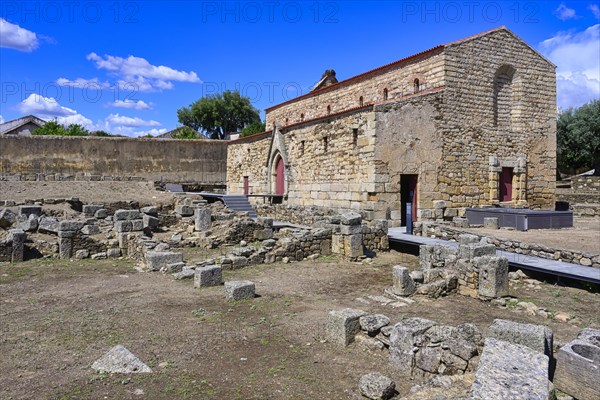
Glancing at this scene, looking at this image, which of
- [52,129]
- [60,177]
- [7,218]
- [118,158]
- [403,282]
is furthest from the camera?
[52,129]

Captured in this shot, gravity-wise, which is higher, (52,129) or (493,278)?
(52,129)

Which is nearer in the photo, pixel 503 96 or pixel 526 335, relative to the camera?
pixel 526 335

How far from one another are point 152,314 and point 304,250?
621 centimetres

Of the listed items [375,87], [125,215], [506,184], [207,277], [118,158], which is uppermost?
[375,87]

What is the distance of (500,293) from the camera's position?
8547 millimetres

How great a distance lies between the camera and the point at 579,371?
15.0ft

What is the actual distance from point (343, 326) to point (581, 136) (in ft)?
120

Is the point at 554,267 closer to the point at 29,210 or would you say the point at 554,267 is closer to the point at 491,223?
the point at 491,223

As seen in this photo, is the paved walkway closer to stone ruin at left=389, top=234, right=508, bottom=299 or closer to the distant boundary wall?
stone ruin at left=389, top=234, right=508, bottom=299

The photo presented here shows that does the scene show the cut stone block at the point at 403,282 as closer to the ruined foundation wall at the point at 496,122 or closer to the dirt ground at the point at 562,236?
the dirt ground at the point at 562,236

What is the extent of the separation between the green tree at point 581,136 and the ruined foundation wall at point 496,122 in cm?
1741

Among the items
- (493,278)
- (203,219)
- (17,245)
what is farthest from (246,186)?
(493,278)

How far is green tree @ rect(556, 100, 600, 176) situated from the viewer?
34.5 metres

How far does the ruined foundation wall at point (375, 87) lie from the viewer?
18.1m
